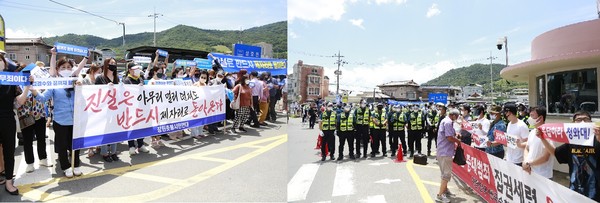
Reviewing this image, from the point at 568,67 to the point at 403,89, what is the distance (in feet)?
254

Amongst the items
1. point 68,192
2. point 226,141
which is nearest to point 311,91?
point 226,141

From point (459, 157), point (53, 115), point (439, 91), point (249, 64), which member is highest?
point (439, 91)

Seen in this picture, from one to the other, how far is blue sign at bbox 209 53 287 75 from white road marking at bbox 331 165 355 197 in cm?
516

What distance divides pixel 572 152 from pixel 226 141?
6.28 m

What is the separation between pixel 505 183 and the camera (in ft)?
16.8

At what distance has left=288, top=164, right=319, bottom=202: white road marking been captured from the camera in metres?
6.77

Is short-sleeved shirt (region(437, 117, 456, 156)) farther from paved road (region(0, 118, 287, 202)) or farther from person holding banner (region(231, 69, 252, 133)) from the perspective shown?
person holding banner (region(231, 69, 252, 133))


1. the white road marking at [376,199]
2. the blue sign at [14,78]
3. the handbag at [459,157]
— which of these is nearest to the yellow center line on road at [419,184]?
the white road marking at [376,199]

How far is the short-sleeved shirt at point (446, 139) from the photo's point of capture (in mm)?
6660

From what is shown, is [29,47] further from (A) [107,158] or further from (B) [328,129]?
(A) [107,158]

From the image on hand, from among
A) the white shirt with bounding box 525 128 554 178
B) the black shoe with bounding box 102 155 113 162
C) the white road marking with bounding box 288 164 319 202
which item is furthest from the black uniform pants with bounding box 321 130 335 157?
the white shirt with bounding box 525 128 554 178

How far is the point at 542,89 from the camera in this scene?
11.4 meters

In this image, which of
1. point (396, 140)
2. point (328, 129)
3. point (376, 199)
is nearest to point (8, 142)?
point (376, 199)

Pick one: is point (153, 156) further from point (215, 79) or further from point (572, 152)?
point (572, 152)
